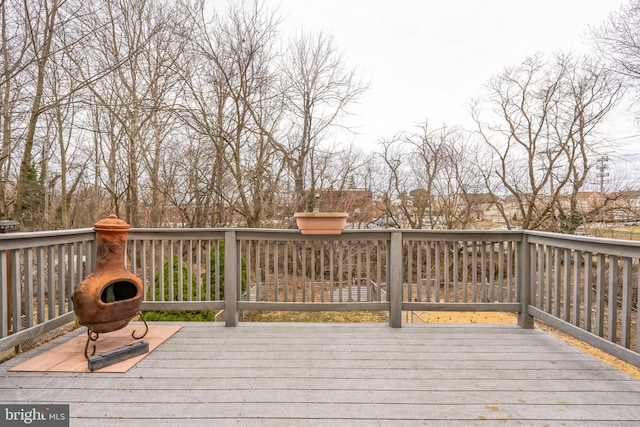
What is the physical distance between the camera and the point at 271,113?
7383 mm

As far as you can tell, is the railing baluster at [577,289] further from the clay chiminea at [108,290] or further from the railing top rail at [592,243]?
the clay chiminea at [108,290]

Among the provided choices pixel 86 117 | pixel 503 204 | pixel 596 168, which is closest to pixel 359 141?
pixel 503 204

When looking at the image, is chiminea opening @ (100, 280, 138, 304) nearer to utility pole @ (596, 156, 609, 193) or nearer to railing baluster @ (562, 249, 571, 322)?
railing baluster @ (562, 249, 571, 322)

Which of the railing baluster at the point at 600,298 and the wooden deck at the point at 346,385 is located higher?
the railing baluster at the point at 600,298

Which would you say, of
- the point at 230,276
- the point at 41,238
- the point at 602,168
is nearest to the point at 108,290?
the point at 41,238

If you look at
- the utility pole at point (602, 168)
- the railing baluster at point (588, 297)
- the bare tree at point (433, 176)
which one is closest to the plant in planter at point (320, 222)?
the railing baluster at point (588, 297)

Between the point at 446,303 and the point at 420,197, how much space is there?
6309 mm

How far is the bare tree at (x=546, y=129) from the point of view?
7.54 m

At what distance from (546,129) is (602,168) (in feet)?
4.83

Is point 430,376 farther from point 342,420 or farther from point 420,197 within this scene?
point 420,197

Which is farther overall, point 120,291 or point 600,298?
point 120,291

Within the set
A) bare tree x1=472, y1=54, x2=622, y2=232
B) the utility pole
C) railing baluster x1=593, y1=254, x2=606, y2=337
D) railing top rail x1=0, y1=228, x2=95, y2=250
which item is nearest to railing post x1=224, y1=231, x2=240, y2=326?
railing top rail x1=0, y1=228, x2=95, y2=250

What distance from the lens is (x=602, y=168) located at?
7.39 metres
